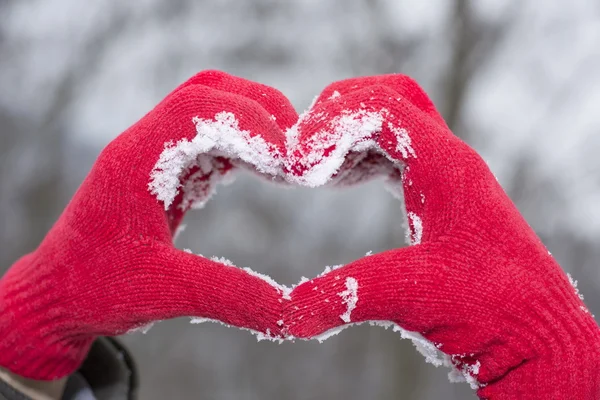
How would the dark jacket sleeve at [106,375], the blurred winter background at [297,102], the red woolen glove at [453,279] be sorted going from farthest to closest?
1. the blurred winter background at [297,102]
2. the dark jacket sleeve at [106,375]
3. the red woolen glove at [453,279]

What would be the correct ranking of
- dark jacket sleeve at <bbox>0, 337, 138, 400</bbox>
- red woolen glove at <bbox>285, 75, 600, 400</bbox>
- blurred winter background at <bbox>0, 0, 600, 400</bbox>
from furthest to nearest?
blurred winter background at <bbox>0, 0, 600, 400</bbox>
dark jacket sleeve at <bbox>0, 337, 138, 400</bbox>
red woolen glove at <bbox>285, 75, 600, 400</bbox>

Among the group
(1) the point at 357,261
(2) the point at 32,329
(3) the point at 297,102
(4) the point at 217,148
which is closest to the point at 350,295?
(1) the point at 357,261

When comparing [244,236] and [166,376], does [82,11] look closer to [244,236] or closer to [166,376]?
[244,236]

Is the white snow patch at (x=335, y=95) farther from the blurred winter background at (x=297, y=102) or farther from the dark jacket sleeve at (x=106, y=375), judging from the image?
the blurred winter background at (x=297, y=102)

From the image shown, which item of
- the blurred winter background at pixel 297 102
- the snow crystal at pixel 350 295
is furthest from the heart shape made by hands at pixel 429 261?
the blurred winter background at pixel 297 102

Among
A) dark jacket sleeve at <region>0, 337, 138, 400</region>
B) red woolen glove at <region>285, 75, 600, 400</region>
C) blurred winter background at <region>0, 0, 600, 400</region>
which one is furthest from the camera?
blurred winter background at <region>0, 0, 600, 400</region>

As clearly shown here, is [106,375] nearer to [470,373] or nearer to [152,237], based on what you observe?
[152,237]

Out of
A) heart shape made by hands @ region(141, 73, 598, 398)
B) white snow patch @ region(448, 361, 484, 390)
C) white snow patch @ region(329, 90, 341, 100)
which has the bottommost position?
white snow patch @ region(448, 361, 484, 390)

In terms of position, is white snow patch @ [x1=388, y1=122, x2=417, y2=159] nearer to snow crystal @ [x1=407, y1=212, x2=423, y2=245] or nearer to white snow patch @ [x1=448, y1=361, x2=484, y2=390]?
snow crystal @ [x1=407, y1=212, x2=423, y2=245]

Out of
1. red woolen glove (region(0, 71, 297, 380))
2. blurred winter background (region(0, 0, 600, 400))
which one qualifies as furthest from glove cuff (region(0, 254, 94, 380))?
blurred winter background (region(0, 0, 600, 400))
